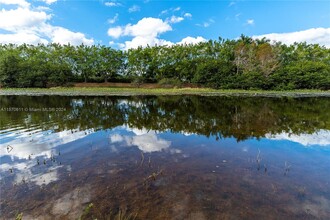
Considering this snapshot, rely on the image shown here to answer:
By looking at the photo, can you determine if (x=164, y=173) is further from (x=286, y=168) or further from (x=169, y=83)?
(x=169, y=83)

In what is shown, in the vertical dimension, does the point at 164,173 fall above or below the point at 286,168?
above

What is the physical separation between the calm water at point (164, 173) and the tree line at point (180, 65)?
132 feet

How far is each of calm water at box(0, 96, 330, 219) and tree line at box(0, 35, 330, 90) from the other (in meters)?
40.2

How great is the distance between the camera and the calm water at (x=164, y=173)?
156 inches

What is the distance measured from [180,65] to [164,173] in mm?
49790

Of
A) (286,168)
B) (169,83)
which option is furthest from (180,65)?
(286,168)

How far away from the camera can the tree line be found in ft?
151

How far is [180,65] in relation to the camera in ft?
175

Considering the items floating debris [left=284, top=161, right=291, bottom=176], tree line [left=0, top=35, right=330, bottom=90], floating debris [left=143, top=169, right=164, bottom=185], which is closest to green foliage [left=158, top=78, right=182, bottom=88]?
tree line [left=0, top=35, right=330, bottom=90]

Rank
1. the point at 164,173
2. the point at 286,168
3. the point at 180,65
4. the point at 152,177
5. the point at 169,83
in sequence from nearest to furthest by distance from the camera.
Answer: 1. the point at 152,177
2. the point at 164,173
3. the point at 286,168
4. the point at 169,83
5. the point at 180,65

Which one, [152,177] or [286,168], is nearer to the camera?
[152,177]

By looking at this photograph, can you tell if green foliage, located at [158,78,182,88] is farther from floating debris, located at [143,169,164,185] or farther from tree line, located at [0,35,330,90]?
floating debris, located at [143,169,164,185]

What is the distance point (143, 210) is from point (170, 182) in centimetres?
128

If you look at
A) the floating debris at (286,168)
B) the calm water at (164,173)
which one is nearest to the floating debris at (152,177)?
the calm water at (164,173)
